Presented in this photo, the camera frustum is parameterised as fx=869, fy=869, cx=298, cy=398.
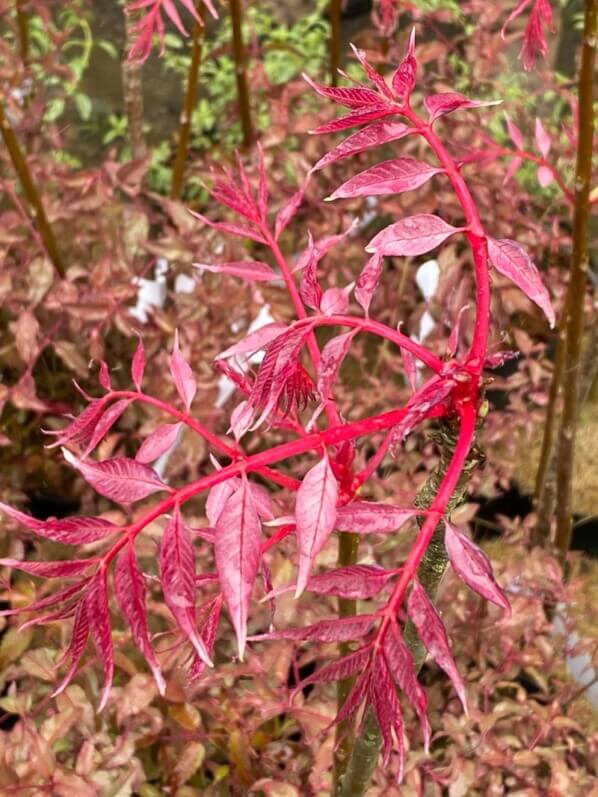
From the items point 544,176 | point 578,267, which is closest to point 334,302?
point 578,267

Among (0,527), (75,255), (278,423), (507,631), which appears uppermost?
(278,423)

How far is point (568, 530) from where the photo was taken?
1.17 m

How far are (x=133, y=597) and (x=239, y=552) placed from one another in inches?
2.1

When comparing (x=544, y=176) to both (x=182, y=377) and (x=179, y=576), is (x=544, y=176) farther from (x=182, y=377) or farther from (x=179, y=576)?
(x=179, y=576)

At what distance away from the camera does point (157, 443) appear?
51 cm

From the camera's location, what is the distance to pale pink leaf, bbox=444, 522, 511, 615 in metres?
0.41

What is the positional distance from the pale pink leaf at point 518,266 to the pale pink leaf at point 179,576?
0.64 ft

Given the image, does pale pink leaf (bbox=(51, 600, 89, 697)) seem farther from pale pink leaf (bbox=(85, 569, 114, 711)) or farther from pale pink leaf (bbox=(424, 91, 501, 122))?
pale pink leaf (bbox=(424, 91, 501, 122))

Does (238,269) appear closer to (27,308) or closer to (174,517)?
(174,517)

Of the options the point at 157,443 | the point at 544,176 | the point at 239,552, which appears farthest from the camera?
the point at 544,176

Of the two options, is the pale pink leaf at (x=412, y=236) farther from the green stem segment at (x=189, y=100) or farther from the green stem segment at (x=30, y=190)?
the green stem segment at (x=30, y=190)

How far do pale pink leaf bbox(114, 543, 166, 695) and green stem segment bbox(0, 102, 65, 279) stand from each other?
91 cm

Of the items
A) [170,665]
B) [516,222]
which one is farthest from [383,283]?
[170,665]

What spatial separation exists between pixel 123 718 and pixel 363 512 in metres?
0.61
